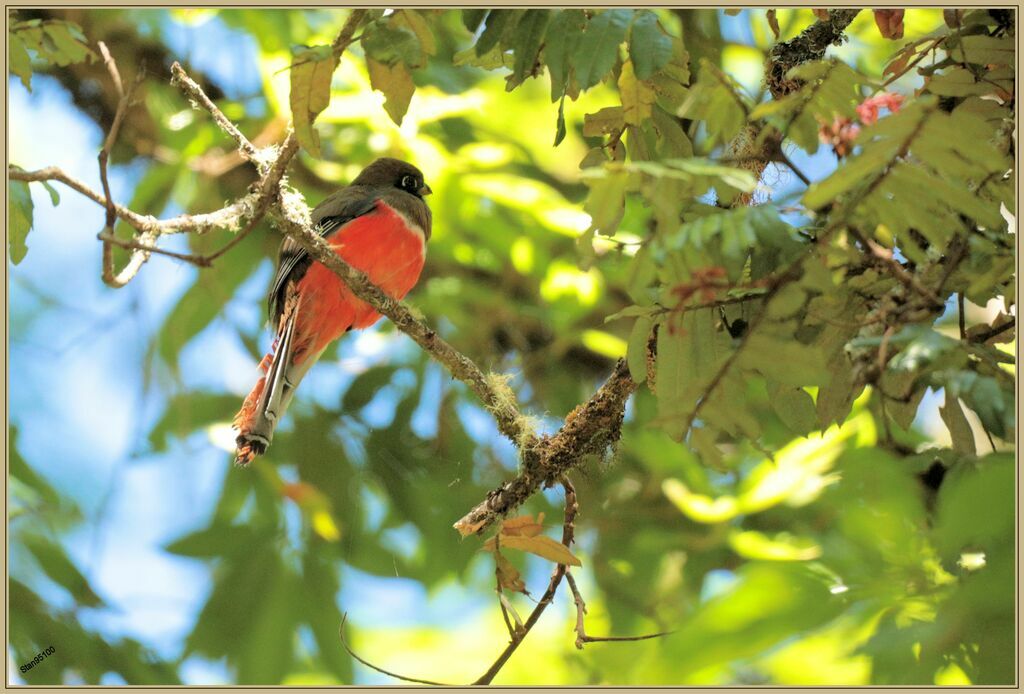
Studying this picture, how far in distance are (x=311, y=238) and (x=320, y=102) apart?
636 millimetres

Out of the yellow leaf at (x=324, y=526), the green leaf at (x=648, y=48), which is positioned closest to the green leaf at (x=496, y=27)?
the green leaf at (x=648, y=48)

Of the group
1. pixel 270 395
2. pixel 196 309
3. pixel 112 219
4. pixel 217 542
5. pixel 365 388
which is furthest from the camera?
pixel 365 388

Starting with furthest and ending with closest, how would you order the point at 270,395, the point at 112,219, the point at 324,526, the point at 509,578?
the point at 324,526 < the point at 270,395 < the point at 509,578 < the point at 112,219

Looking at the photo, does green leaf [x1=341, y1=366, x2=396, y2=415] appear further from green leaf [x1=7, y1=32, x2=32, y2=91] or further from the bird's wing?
green leaf [x1=7, y1=32, x2=32, y2=91]

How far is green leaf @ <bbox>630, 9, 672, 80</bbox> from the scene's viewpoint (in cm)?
194

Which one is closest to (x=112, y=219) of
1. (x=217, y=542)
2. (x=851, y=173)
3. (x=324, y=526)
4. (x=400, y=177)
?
(x=851, y=173)

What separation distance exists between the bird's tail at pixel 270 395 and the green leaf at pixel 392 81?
1285 mm

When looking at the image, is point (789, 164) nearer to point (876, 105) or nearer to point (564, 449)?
point (876, 105)

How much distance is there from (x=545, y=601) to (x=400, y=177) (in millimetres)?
2357

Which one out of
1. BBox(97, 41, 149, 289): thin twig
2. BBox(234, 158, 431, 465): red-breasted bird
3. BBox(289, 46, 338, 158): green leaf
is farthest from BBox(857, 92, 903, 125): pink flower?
BBox(234, 158, 431, 465): red-breasted bird

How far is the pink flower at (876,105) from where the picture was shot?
2.01m

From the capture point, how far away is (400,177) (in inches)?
175

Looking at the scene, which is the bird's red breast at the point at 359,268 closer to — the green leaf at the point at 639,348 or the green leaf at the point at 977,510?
the green leaf at the point at 639,348

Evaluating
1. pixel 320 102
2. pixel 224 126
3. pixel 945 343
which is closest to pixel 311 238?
pixel 224 126
